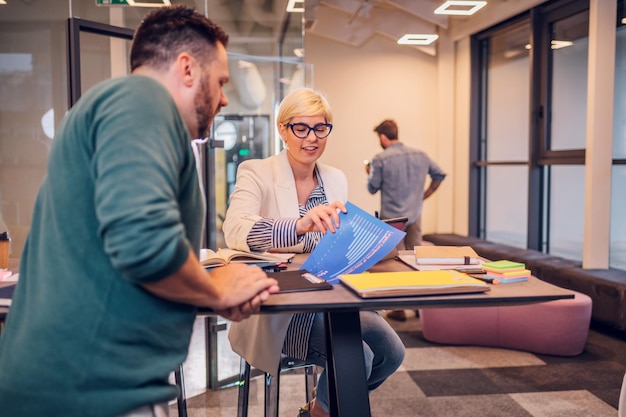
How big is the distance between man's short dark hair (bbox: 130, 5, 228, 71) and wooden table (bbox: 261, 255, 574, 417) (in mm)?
551

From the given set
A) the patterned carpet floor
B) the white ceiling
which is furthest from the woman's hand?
the white ceiling

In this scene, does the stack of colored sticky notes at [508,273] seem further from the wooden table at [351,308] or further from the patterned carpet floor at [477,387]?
the patterned carpet floor at [477,387]

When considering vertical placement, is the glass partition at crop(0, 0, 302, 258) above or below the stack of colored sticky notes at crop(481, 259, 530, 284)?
above

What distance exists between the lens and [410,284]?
1504mm

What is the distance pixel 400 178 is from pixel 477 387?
2464 millimetres

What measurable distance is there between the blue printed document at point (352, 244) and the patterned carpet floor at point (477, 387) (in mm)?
1483

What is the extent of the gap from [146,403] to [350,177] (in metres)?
6.84

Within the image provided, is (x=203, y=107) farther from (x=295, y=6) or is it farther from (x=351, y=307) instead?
(x=295, y=6)

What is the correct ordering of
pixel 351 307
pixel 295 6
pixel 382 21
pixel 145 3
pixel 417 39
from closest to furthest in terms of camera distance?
pixel 351 307, pixel 145 3, pixel 295 6, pixel 417 39, pixel 382 21

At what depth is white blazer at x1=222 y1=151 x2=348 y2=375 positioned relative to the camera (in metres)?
2.07

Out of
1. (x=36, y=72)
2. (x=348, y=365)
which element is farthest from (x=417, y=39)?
(x=348, y=365)

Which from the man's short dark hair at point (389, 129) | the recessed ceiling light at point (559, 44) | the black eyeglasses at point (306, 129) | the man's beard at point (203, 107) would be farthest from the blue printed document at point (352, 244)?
the recessed ceiling light at point (559, 44)

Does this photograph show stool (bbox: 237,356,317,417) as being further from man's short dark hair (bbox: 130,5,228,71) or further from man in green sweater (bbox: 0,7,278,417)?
man's short dark hair (bbox: 130,5,228,71)

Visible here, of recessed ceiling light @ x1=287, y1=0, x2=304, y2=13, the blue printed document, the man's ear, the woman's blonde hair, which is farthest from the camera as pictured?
recessed ceiling light @ x1=287, y1=0, x2=304, y2=13
